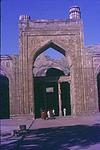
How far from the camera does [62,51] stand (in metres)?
26.9

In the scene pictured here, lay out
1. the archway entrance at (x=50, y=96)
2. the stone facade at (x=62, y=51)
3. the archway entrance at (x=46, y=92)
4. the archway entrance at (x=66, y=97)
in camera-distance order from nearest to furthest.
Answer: the stone facade at (x=62, y=51)
the archway entrance at (x=46, y=92)
the archway entrance at (x=50, y=96)
the archway entrance at (x=66, y=97)

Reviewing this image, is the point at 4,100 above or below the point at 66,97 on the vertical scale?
below

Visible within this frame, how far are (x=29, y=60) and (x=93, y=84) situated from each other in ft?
17.9

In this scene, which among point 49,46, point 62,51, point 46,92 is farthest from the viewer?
point 46,92

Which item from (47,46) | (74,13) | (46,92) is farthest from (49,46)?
(46,92)

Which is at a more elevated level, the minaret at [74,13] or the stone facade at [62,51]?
the minaret at [74,13]

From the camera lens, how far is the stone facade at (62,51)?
25.4m

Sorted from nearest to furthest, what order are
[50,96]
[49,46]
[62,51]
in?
[49,46] → [62,51] → [50,96]

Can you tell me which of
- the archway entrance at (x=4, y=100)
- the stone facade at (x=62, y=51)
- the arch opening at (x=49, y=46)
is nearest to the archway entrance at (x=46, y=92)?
the stone facade at (x=62, y=51)

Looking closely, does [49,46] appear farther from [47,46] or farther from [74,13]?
[74,13]

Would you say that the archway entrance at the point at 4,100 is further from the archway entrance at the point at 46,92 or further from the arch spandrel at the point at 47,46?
the arch spandrel at the point at 47,46

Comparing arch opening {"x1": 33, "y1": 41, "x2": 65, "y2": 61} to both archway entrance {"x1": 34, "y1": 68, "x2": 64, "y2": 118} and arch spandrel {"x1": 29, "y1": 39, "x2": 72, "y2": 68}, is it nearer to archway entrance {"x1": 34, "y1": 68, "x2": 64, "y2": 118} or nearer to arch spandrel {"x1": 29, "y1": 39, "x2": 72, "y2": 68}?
arch spandrel {"x1": 29, "y1": 39, "x2": 72, "y2": 68}

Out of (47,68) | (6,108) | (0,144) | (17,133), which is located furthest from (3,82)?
(0,144)

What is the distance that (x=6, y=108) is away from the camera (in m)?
30.2
